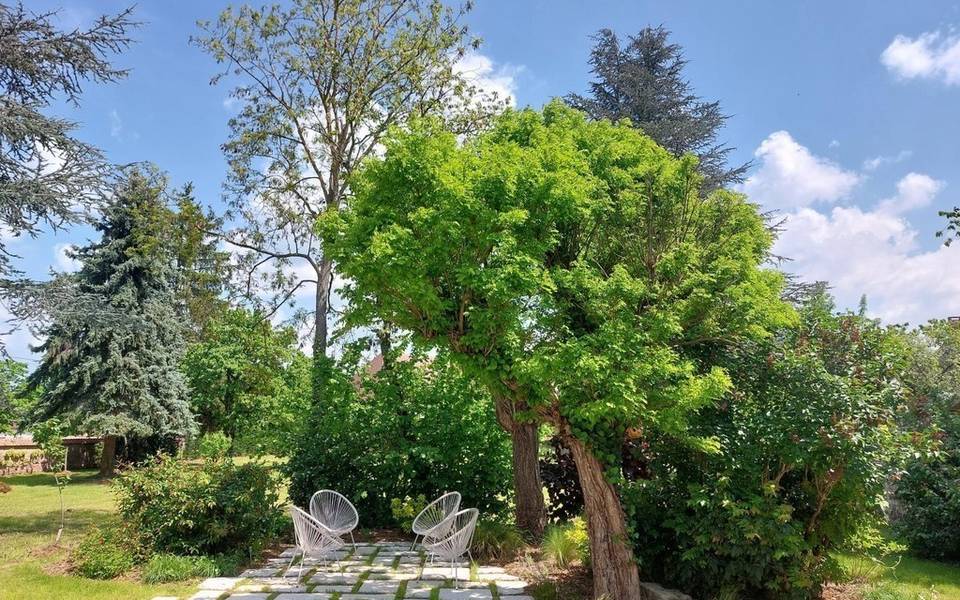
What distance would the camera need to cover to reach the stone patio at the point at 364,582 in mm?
6168

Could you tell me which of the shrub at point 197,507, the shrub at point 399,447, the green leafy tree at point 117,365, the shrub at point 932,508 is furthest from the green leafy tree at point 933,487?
the green leafy tree at point 117,365

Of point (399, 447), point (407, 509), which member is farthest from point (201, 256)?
point (407, 509)

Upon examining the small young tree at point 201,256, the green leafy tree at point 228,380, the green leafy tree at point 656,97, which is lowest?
the green leafy tree at point 228,380

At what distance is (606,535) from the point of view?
5.76 meters

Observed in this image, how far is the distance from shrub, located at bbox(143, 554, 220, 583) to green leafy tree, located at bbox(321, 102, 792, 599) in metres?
3.76

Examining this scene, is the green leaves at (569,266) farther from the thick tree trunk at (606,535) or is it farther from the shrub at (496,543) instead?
the shrub at (496,543)

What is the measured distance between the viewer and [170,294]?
1833cm

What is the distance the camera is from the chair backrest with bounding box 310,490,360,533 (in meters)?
8.23

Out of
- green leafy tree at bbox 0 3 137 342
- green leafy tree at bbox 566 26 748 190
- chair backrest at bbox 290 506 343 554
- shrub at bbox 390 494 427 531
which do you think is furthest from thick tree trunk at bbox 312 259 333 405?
green leafy tree at bbox 566 26 748 190

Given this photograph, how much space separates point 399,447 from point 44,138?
8379 mm

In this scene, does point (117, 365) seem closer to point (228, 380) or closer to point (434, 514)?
point (228, 380)

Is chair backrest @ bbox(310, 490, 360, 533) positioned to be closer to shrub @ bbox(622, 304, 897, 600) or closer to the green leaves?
the green leaves

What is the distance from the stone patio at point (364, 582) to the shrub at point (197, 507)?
62 cm

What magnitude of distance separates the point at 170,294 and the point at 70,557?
1244 centimetres
